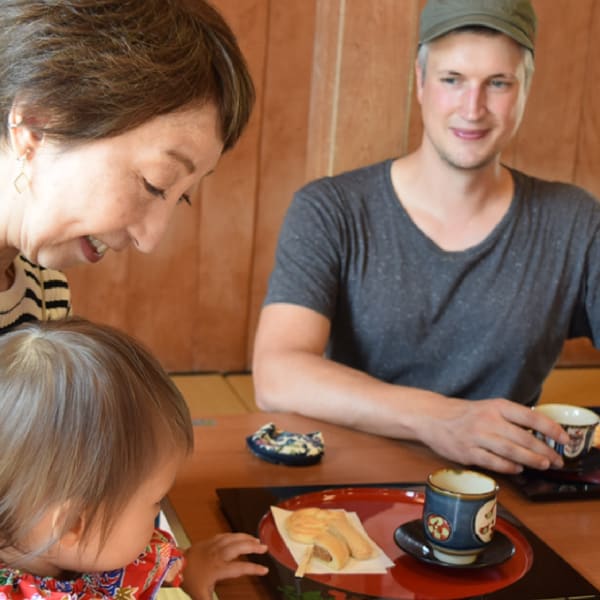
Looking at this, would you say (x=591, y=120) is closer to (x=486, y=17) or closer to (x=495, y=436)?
(x=486, y=17)

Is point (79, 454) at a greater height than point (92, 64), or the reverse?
point (92, 64)

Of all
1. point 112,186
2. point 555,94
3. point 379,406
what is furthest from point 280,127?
point 112,186

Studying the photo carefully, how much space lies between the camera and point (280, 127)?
357 centimetres

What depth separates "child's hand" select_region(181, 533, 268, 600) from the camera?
3.75 ft

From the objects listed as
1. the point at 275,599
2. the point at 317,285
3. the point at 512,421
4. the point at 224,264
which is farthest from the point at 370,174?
the point at 224,264

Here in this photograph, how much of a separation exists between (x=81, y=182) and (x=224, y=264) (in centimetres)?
251

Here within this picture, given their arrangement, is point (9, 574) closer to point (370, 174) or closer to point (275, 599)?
point (275, 599)

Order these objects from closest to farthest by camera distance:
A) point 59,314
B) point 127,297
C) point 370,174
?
point 59,314 < point 370,174 < point 127,297

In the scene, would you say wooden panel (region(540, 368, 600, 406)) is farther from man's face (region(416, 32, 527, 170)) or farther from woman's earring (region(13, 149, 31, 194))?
woman's earring (region(13, 149, 31, 194))

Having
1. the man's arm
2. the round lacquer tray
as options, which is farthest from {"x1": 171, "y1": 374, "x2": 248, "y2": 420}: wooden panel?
the round lacquer tray

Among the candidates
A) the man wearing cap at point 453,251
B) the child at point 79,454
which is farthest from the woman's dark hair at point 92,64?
the man wearing cap at point 453,251

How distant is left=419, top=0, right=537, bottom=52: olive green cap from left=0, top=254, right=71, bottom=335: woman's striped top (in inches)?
35.5

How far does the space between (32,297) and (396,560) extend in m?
0.61

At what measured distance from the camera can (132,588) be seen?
3.59 feet
